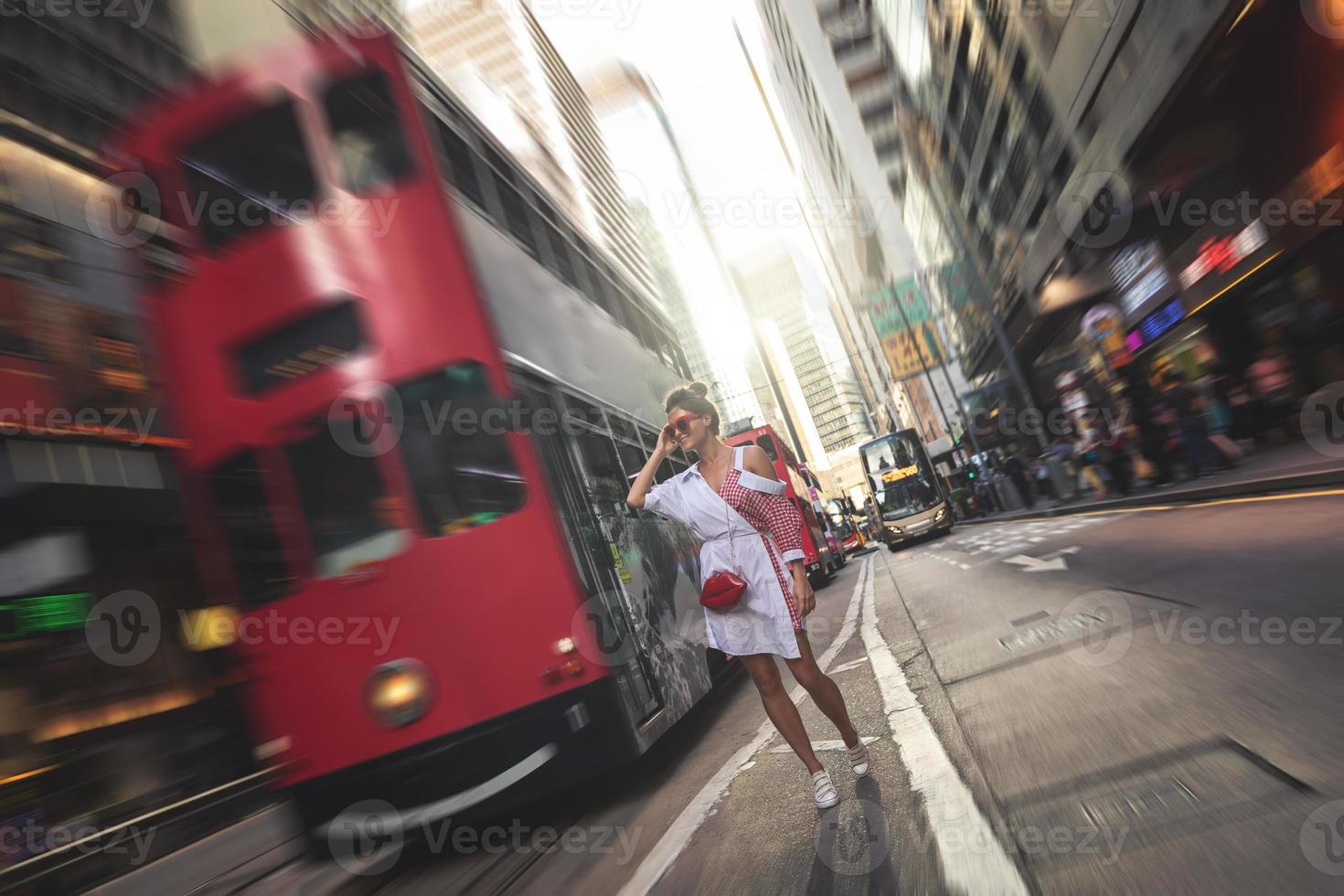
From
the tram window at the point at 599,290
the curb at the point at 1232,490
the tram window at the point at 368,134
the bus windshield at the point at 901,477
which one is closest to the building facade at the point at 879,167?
the bus windshield at the point at 901,477

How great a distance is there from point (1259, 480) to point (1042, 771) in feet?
25.3

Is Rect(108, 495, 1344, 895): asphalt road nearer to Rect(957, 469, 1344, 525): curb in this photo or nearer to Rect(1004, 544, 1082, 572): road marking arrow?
Rect(957, 469, 1344, 525): curb

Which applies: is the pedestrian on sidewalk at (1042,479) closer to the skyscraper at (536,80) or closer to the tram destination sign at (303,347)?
the tram destination sign at (303,347)

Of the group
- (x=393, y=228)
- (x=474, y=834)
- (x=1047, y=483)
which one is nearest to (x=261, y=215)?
(x=393, y=228)

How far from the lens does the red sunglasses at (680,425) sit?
11.5 feet

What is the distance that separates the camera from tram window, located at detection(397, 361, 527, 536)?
14.1 feet

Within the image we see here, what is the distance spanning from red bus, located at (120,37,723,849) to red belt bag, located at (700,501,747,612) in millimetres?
1129

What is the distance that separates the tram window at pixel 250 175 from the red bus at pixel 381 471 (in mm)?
16

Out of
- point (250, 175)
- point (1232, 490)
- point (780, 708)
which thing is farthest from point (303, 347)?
point (1232, 490)

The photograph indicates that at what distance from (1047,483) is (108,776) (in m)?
21.0

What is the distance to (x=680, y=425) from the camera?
350 cm

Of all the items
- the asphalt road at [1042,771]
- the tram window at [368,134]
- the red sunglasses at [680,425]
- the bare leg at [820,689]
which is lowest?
the asphalt road at [1042,771]

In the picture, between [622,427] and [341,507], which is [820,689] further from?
[622,427]

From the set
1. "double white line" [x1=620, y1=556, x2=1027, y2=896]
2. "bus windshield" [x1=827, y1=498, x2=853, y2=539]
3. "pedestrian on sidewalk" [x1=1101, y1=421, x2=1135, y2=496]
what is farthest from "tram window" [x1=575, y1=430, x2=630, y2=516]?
"bus windshield" [x1=827, y1=498, x2=853, y2=539]
